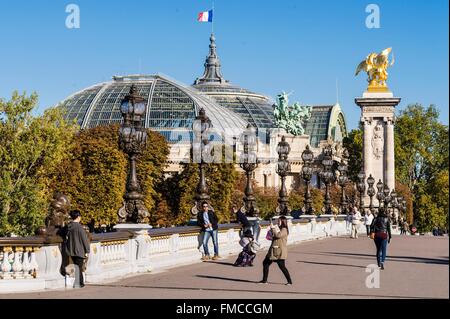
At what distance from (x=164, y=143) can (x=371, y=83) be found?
77.9 feet

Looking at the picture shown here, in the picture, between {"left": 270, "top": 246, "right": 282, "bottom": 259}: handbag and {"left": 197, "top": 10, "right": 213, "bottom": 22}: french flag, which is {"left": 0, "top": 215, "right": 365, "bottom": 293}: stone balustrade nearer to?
{"left": 270, "top": 246, "right": 282, "bottom": 259}: handbag

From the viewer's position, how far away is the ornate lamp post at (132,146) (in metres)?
25.6

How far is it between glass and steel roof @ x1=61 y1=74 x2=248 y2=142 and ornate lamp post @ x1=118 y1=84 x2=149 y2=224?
402ft

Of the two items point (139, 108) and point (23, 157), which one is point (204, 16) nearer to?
point (23, 157)

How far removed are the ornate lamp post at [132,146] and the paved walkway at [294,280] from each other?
1.86 metres

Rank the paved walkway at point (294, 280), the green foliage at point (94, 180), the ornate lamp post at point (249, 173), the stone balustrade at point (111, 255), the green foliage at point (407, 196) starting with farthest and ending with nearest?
the green foliage at point (407, 196) < the green foliage at point (94, 180) < the ornate lamp post at point (249, 173) < the stone balustrade at point (111, 255) < the paved walkway at point (294, 280)

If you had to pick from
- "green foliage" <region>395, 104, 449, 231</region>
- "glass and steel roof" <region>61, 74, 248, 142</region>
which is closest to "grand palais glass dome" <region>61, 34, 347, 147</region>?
"glass and steel roof" <region>61, 74, 248, 142</region>

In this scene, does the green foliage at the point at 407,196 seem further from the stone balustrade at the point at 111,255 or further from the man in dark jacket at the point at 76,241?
the man in dark jacket at the point at 76,241

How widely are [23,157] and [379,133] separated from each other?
4685cm

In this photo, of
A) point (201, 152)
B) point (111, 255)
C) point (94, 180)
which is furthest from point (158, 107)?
point (111, 255)

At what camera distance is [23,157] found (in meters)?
64.0

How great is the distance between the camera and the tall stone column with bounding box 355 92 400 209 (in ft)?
327

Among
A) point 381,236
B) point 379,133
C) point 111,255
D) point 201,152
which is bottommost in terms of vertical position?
point 111,255

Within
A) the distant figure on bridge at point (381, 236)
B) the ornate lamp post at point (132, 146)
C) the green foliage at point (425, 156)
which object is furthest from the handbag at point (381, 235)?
the green foliage at point (425, 156)
